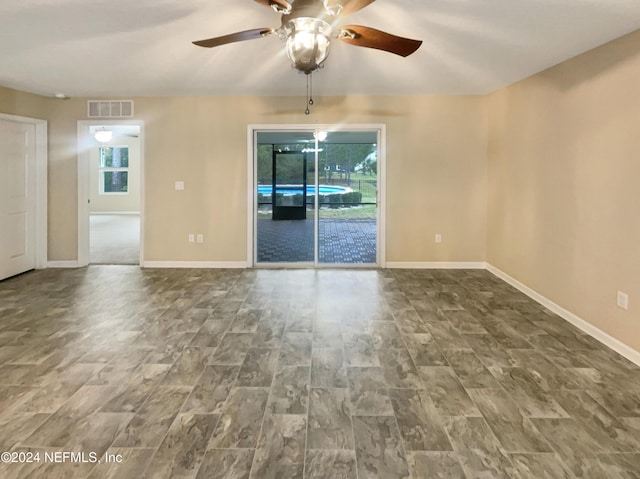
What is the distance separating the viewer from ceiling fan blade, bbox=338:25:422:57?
7.89 ft

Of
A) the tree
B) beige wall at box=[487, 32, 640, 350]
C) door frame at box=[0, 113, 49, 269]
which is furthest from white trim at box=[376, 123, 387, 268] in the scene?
door frame at box=[0, 113, 49, 269]

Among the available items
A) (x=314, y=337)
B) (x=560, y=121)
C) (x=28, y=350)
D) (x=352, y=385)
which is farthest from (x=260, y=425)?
(x=560, y=121)

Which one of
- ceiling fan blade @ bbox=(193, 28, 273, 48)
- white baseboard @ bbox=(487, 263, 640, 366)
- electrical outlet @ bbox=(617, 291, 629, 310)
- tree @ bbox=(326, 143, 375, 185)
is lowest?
white baseboard @ bbox=(487, 263, 640, 366)

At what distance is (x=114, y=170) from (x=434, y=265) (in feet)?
39.0

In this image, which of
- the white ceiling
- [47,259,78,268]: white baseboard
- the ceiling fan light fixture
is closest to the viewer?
the ceiling fan light fixture

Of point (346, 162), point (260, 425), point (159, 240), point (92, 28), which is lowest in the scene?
point (260, 425)

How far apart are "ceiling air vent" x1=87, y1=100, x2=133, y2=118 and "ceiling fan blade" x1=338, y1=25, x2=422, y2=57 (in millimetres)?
4448

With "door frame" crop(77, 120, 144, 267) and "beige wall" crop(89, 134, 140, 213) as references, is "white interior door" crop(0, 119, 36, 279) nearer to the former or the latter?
"door frame" crop(77, 120, 144, 267)

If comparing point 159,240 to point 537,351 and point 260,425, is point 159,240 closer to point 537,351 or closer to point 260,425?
point 260,425

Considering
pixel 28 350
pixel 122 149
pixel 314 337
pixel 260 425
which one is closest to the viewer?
pixel 260 425

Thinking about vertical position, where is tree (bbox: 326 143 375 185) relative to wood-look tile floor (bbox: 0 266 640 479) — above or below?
above

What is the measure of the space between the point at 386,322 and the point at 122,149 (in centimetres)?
1284

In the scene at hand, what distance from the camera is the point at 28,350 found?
309 centimetres

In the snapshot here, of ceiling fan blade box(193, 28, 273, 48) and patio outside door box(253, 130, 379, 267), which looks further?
patio outside door box(253, 130, 379, 267)
